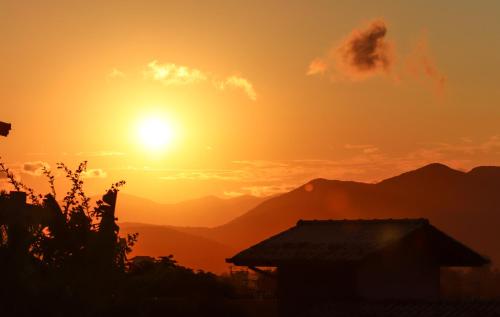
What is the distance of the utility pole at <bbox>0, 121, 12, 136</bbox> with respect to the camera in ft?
70.9

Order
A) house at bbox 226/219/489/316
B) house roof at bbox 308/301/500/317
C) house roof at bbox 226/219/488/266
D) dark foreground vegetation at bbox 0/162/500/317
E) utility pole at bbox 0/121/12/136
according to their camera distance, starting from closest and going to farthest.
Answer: dark foreground vegetation at bbox 0/162/500/317
house roof at bbox 308/301/500/317
utility pole at bbox 0/121/12/136
house at bbox 226/219/489/316
house roof at bbox 226/219/488/266

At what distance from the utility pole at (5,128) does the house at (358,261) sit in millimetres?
8463

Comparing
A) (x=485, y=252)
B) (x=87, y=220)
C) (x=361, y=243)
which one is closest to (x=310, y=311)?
(x=361, y=243)

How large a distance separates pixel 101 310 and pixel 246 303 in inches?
507

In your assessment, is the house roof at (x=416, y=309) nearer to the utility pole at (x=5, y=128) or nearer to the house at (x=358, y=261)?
the house at (x=358, y=261)

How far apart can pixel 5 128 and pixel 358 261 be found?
1102 centimetres

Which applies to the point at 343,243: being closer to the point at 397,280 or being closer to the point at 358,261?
the point at 358,261

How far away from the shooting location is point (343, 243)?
2352cm

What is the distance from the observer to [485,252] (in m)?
199

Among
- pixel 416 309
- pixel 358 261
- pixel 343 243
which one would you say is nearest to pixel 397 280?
pixel 343 243

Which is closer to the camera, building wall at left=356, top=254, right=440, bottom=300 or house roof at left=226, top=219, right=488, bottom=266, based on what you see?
building wall at left=356, top=254, right=440, bottom=300

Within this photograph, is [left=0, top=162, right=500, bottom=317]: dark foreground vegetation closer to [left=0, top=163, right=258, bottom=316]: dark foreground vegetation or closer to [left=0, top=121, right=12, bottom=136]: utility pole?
[left=0, top=163, right=258, bottom=316]: dark foreground vegetation

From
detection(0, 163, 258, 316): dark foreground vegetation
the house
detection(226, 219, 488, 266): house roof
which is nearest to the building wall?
the house

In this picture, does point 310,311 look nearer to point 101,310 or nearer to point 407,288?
point 407,288
